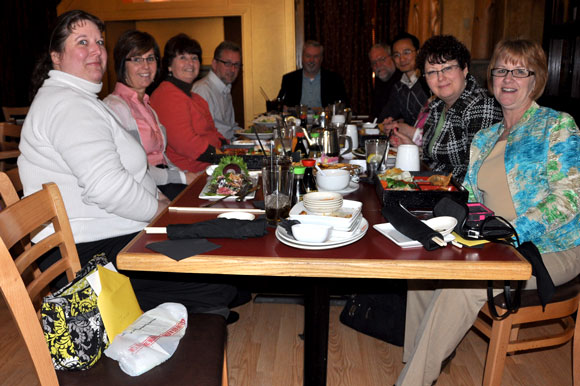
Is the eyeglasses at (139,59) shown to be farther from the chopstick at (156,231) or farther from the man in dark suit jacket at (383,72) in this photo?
the man in dark suit jacket at (383,72)

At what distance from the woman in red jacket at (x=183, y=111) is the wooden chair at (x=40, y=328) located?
1.61 m

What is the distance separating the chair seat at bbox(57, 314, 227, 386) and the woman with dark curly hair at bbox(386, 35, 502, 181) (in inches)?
57.8

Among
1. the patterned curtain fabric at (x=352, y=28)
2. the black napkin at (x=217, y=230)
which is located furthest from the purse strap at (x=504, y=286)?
the patterned curtain fabric at (x=352, y=28)

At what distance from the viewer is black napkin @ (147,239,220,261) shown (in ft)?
3.81

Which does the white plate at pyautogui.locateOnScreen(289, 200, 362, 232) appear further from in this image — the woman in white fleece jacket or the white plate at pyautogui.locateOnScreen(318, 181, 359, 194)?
the woman in white fleece jacket

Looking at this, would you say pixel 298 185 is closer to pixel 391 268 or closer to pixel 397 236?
pixel 397 236

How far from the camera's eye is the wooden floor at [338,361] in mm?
1958

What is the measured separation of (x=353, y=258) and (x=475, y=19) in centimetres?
480

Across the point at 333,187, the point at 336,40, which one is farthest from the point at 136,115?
the point at 336,40

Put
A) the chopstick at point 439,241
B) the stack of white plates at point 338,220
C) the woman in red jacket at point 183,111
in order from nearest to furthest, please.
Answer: the chopstick at point 439,241 → the stack of white plates at point 338,220 → the woman in red jacket at point 183,111

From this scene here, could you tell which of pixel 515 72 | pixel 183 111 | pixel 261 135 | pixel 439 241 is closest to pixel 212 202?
pixel 439 241

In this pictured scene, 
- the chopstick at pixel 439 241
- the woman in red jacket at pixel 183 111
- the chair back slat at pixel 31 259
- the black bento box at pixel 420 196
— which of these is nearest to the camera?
the chair back slat at pixel 31 259

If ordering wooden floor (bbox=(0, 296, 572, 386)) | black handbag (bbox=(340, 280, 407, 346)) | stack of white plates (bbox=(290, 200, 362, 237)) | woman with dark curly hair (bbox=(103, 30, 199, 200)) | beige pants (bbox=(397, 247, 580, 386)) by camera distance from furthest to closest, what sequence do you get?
woman with dark curly hair (bbox=(103, 30, 199, 200))
black handbag (bbox=(340, 280, 407, 346))
wooden floor (bbox=(0, 296, 572, 386))
beige pants (bbox=(397, 247, 580, 386))
stack of white plates (bbox=(290, 200, 362, 237))

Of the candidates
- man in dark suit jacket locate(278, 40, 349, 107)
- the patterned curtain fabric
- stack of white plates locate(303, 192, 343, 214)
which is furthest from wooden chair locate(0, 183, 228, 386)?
the patterned curtain fabric
